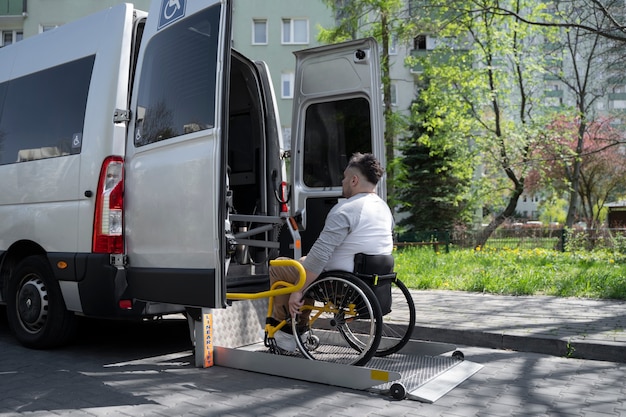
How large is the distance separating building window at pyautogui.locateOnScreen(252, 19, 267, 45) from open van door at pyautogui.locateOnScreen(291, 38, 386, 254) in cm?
2707

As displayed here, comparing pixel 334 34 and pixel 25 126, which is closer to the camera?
pixel 25 126

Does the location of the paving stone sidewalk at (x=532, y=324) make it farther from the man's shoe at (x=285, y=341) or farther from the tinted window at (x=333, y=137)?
the tinted window at (x=333, y=137)

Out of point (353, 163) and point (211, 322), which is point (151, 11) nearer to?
point (353, 163)

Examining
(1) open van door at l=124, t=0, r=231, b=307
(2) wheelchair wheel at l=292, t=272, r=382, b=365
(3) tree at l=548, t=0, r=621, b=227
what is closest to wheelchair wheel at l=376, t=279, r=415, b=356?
(2) wheelchair wheel at l=292, t=272, r=382, b=365

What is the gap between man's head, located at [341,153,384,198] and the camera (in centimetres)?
472

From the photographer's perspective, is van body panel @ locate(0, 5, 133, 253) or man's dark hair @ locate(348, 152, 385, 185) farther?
van body panel @ locate(0, 5, 133, 253)

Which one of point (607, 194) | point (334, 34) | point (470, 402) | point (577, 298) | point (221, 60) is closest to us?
point (470, 402)

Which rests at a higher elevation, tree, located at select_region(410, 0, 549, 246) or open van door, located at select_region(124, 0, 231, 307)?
tree, located at select_region(410, 0, 549, 246)

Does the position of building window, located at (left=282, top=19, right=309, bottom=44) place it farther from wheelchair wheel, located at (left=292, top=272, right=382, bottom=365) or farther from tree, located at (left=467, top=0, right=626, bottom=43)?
wheelchair wheel, located at (left=292, top=272, right=382, bottom=365)

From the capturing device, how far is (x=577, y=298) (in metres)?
7.68

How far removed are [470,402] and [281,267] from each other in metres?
1.65

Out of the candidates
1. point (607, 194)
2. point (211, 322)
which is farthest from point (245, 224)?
point (607, 194)

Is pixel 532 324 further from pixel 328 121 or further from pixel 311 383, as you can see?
pixel 328 121

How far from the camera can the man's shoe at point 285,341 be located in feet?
15.2
